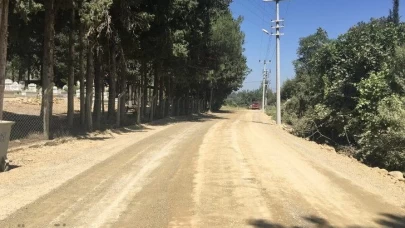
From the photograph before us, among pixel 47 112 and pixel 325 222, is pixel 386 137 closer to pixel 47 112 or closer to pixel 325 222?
pixel 325 222

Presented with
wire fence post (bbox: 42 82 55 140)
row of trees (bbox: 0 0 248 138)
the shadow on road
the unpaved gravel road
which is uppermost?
row of trees (bbox: 0 0 248 138)

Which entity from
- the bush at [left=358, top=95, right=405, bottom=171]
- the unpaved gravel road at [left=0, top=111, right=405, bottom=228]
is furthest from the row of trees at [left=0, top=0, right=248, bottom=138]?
the bush at [left=358, top=95, right=405, bottom=171]

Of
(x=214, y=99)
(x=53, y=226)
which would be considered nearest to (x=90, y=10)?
(x=53, y=226)

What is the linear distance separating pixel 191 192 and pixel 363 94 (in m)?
14.1

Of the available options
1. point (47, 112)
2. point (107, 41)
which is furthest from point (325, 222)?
point (107, 41)

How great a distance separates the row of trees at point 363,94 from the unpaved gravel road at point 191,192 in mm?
4536

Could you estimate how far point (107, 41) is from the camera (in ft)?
75.6

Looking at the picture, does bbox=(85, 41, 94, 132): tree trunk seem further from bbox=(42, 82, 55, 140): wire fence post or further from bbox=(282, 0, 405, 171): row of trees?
bbox=(282, 0, 405, 171): row of trees

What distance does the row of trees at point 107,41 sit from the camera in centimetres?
1691

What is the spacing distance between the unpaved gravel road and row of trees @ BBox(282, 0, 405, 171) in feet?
14.9

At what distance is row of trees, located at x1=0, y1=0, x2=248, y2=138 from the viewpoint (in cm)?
1691

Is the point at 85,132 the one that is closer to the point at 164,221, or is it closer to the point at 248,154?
the point at 248,154

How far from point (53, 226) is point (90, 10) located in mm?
12826

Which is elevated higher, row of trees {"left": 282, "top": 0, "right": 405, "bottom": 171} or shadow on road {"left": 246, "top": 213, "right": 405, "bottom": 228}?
row of trees {"left": 282, "top": 0, "right": 405, "bottom": 171}
